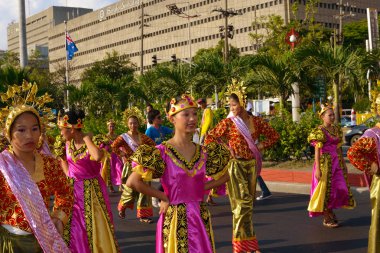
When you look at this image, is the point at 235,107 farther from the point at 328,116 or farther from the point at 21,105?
the point at 21,105

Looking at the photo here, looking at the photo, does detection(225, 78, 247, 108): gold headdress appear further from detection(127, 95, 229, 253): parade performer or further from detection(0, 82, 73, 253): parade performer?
detection(0, 82, 73, 253): parade performer

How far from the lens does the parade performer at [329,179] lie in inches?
343

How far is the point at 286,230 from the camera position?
8.80 meters

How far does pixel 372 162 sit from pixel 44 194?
296 cm

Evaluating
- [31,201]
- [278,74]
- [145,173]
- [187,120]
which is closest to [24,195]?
[31,201]

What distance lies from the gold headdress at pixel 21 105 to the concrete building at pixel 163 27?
228 ft

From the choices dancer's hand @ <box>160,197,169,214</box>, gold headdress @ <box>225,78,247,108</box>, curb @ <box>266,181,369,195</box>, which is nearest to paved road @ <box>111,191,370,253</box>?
curb @ <box>266,181,369,195</box>

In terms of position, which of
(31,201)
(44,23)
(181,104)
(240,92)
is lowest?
(31,201)

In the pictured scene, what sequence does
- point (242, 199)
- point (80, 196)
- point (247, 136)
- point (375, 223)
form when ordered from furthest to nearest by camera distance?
point (247, 136) → point (242, 199) → point (80, 196) → point (375, 223)

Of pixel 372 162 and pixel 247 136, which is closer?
pixel 372 162

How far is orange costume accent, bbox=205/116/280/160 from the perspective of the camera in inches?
291

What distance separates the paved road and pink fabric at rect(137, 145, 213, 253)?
3.29 m

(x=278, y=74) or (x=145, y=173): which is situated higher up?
(x=278, y=74)

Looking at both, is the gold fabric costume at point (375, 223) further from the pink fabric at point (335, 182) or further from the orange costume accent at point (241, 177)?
the pink fabric at point (335, 182)
